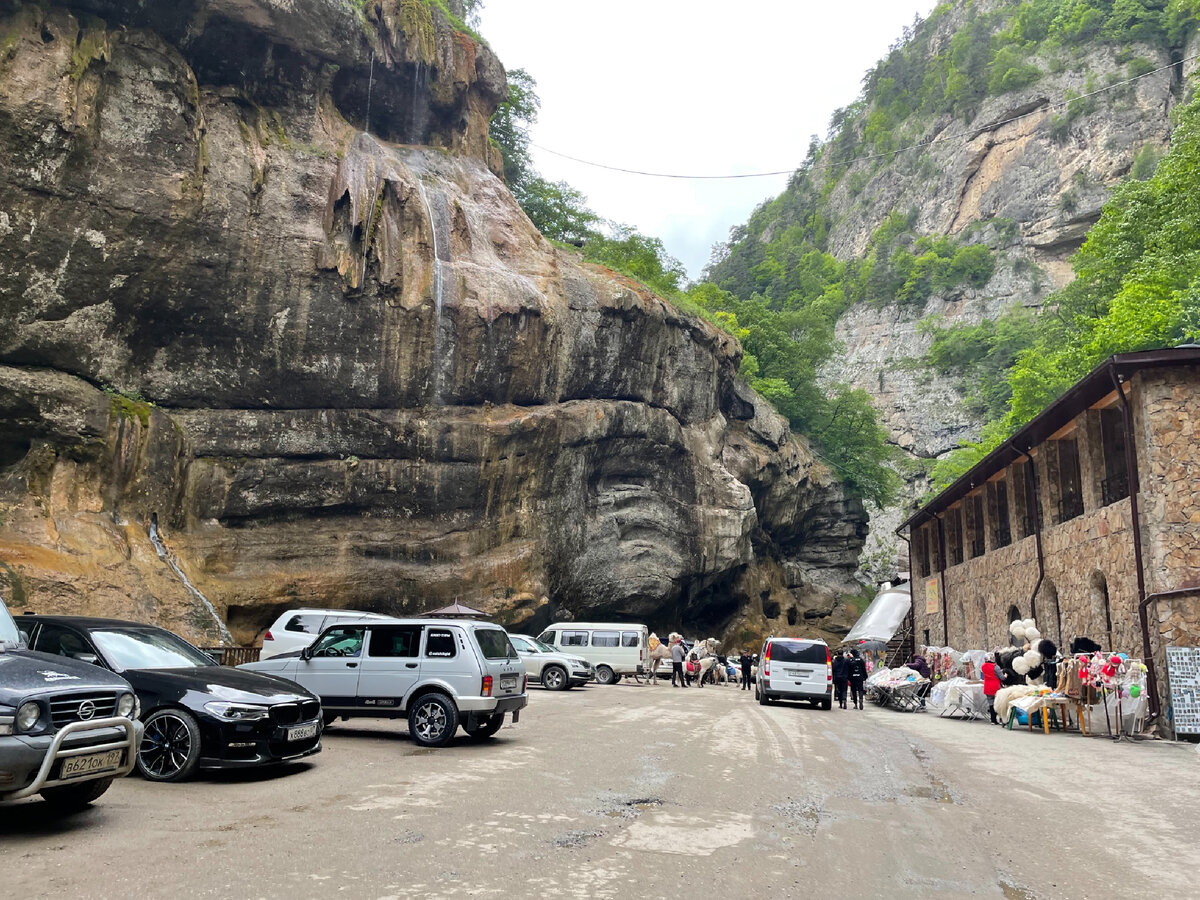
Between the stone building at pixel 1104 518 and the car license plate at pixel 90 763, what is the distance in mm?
16955

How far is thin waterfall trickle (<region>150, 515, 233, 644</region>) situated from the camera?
23.1m

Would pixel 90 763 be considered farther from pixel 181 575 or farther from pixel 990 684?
pixel 181 575

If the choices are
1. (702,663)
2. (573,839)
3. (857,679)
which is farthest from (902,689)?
(573,839)

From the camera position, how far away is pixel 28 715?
19.0 ft

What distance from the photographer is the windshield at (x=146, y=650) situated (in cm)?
861

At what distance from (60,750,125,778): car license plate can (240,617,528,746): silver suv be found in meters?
5.16

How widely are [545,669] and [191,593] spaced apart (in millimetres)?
9577

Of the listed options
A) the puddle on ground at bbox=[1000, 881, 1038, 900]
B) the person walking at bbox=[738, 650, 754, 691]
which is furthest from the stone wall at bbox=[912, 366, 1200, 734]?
the puddle on ground at bbox=[1000, 881, 1038, 900]

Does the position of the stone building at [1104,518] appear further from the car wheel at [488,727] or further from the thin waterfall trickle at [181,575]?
the thin waterfall trickle at [181,575]

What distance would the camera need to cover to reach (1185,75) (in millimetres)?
67375

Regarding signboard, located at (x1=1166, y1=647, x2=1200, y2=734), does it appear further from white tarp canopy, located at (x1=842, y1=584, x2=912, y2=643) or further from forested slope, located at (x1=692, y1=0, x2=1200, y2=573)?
forested slope, located at (x1=692, y1=0, x2=1200, y2=573)

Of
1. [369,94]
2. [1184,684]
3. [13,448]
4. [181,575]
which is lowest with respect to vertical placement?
[1184,684]

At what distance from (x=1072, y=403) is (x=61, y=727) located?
21274 millimetres

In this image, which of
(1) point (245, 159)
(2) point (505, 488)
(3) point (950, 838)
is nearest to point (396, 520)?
(2) point (505, 488)
